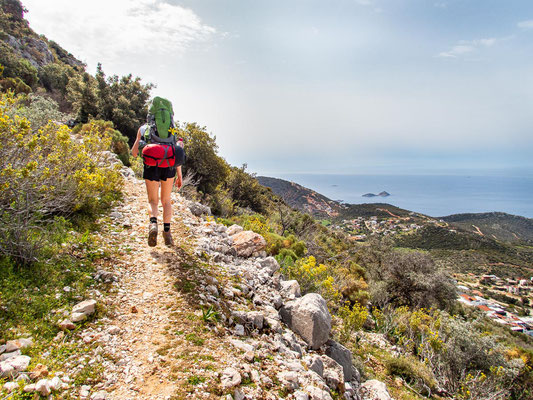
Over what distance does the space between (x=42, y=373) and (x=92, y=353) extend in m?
0.43

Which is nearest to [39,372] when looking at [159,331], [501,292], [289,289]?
[159,331]

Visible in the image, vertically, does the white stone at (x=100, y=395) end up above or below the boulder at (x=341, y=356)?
above

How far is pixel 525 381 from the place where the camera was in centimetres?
934

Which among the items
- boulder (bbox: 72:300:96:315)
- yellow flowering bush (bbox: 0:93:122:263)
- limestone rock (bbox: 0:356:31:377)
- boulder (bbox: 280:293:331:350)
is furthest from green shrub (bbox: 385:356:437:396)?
yellow flowering bush (bbox: 0:93:122:263)

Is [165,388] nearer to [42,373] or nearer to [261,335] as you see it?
[42,373]

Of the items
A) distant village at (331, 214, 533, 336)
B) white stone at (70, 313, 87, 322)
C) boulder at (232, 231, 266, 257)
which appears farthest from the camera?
distant village at (331, 214, 533, 336)

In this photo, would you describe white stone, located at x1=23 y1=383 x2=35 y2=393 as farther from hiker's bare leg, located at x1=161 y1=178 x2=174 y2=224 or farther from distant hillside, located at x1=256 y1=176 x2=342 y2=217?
distant hillside, located at x1=256 y1=176 x2=342 y2=217

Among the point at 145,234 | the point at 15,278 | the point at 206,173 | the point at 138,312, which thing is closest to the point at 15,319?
the point at 15,278

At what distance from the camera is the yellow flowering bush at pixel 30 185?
10.8 ft

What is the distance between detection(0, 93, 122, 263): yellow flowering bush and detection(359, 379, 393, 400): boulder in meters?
5.79

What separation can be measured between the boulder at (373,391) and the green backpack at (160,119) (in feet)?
19.4

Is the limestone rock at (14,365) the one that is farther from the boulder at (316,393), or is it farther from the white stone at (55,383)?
the boulder at (316,393)

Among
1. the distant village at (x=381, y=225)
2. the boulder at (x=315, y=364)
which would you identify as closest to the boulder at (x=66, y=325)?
the boulder at (x=315, y=364)

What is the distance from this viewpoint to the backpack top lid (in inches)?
171
